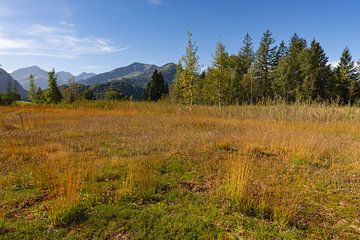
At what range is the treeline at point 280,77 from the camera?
25.6m

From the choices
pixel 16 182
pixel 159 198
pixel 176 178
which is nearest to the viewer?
pixel 159 198

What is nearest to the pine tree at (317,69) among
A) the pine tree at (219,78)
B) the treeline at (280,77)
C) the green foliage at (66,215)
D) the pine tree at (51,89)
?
the treeline at (280,77)

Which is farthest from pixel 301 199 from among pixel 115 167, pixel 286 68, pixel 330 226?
pixel 286 68

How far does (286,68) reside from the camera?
35531mm

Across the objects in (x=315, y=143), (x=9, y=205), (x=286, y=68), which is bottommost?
(x=9, y=205)

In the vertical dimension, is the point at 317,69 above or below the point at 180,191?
above

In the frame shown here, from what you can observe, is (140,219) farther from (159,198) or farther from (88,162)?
(88,162)

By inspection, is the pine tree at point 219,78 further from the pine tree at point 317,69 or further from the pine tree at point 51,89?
the pine tree at point 51,89

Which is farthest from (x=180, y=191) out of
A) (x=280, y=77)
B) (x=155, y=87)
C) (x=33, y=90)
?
(x=155, y=87)

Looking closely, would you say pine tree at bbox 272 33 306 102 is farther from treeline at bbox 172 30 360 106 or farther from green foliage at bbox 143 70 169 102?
green foliage at bbox 143 70 169 102

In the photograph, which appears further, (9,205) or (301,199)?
(301,199)

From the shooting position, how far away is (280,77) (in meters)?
35.7

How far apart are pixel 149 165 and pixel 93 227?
2110 mm

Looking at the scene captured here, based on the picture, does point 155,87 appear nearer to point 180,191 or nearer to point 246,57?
point 246,57
